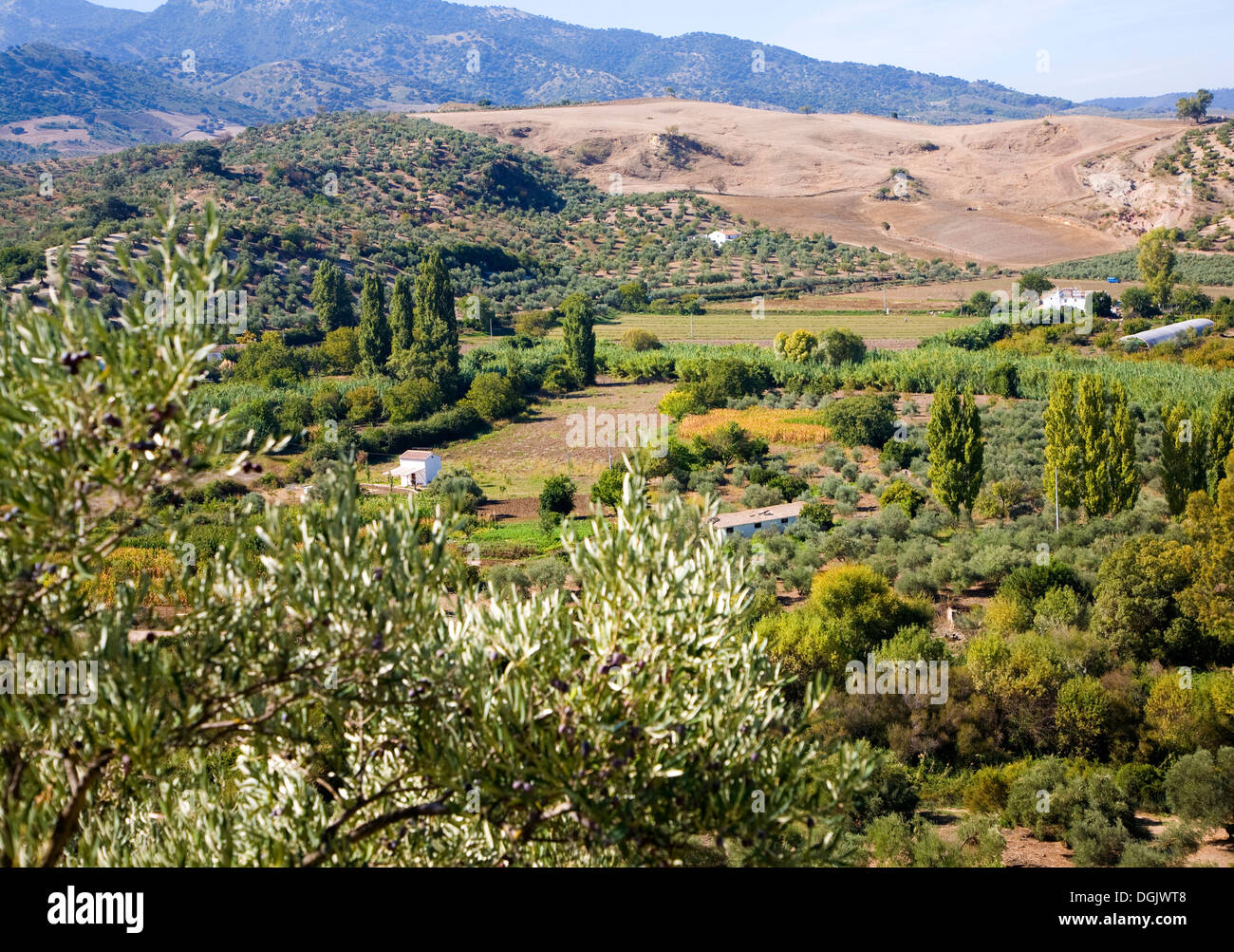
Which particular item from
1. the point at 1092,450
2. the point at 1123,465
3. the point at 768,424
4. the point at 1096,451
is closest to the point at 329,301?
the point at 768,424

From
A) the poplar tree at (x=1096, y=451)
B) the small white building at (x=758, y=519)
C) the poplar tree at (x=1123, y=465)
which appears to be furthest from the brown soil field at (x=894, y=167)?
the small white building at (x=758, y=519)

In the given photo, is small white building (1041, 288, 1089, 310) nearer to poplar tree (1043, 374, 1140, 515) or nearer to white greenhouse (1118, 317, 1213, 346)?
white greenhouse (1118, 317, 1213, 346)

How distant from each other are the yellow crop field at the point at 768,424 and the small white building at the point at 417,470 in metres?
13.3

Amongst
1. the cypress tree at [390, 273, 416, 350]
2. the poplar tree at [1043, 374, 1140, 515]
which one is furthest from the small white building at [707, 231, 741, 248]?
Result: the poplar tree at [1043, 374, 1140, 515]

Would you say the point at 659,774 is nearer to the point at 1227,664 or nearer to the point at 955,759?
the point at 955,759

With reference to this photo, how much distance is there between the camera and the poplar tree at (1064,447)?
35.2 metres

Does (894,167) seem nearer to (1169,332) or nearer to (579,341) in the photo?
(1169,332)

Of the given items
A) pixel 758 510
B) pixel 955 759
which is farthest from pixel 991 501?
pixel 955 759

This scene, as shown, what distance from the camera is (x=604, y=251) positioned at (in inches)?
4626

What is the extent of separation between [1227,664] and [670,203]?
11961 centimetres

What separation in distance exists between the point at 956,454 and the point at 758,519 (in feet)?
26.1

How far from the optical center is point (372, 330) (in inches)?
2517

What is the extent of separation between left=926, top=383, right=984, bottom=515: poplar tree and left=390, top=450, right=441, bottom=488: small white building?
874 inches

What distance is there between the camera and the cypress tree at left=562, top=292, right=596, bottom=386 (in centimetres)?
6350
